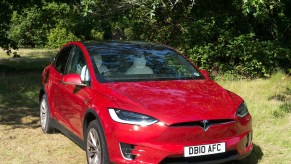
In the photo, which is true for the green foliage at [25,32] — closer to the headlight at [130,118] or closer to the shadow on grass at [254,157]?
the shadow on grass at [254,157]

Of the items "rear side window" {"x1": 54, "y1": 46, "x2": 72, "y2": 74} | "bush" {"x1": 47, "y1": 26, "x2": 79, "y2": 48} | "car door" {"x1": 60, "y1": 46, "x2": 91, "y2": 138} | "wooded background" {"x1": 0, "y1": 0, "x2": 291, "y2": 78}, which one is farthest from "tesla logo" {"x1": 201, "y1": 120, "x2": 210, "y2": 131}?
"bush" {"x1": 47, "y1": 26, "x2": 79, "y2": 48}

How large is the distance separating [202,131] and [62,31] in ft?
84.6

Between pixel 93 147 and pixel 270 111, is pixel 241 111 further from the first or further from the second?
pixel 270 111

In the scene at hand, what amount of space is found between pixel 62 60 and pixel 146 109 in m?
2.73

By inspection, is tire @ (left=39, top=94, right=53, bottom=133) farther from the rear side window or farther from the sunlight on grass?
the sunlight on grass

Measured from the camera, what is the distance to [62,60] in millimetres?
6691

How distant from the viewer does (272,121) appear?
24.2ft

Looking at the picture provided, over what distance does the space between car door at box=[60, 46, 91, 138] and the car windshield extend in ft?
0.73

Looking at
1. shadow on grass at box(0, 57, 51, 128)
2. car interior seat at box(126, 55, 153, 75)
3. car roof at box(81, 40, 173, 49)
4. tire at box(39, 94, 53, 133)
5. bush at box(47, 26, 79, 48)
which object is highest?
car roof at box(81, 40, 173, 49)

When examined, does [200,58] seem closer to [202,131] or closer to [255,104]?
[255,104]

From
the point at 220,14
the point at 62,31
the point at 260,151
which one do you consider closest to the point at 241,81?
the point at 220,14

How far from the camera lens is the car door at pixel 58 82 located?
6.27 metres

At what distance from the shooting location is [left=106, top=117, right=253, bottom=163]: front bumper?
4215mm

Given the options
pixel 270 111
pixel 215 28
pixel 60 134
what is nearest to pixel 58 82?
pixel 60 134
